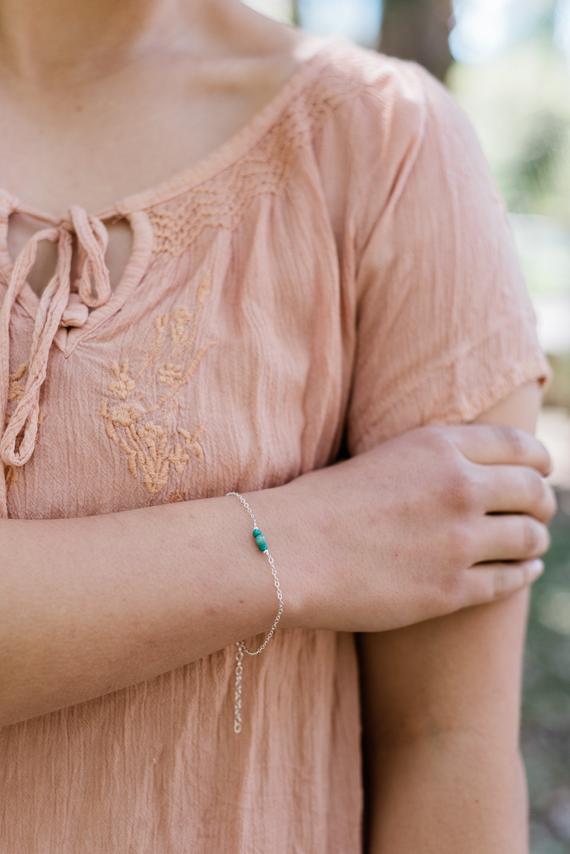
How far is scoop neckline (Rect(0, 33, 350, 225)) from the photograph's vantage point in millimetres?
1164

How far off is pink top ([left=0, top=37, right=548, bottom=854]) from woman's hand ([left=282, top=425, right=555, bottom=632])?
2.2 inches

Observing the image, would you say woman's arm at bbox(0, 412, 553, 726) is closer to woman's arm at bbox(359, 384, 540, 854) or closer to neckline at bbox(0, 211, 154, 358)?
woman's arm at bbox(359, 384, 540, 854)

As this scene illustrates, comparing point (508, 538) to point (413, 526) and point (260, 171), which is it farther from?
point (260, 171)

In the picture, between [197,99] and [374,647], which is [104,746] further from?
[197,99]

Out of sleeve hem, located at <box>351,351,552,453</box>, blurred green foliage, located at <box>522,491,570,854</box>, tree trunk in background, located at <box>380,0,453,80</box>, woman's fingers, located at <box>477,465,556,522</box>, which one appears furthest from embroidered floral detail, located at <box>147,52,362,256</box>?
blurred green foliage, located at <box>522,491,570,854</box>

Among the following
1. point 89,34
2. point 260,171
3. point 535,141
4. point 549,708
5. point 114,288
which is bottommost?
point 549,708

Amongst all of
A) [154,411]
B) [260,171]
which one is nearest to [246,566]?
[154,411]

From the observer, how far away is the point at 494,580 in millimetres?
1144

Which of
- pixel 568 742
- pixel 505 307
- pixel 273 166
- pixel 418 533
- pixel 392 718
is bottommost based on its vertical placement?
pixel 568 742

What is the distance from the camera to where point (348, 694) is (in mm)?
1255

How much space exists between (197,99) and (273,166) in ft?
0.54

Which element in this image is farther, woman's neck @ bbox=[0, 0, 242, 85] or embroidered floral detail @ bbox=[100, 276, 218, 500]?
woman's neck @ bbox=[0, 0, 242, 85]

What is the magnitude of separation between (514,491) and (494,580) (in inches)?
4.6

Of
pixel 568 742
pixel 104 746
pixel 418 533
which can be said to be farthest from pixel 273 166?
pixel 568 742
